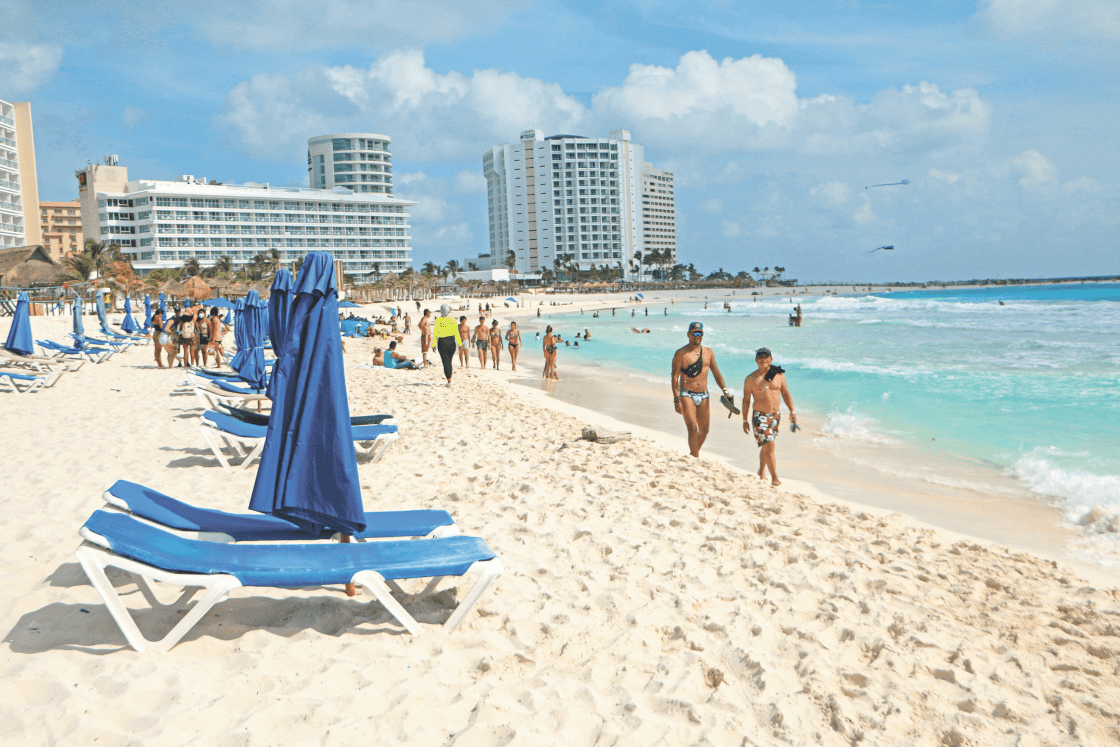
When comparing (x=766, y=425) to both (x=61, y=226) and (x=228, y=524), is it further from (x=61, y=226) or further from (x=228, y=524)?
(x=61, y=226)

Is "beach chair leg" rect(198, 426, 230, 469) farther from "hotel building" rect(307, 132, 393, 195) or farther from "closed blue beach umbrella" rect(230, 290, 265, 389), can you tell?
"hotel building" rect(307, 132, 393, 195)

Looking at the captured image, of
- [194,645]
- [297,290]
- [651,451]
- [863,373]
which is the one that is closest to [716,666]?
[194,645]

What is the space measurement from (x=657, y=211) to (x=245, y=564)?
16536cm

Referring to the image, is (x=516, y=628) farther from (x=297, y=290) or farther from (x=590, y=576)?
(x=297, y=290)

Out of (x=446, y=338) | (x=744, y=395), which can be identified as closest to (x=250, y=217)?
(x=446, y=338)

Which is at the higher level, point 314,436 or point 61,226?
point 61,226

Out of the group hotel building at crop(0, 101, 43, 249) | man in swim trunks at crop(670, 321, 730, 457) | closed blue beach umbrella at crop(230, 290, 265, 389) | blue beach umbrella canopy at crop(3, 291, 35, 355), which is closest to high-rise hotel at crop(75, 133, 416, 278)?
hotel building at crop(0, 101, 43, 249)

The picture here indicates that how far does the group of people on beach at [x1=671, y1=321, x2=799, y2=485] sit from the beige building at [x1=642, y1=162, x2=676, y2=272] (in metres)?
149

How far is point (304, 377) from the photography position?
358 cm

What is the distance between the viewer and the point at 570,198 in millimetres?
135375

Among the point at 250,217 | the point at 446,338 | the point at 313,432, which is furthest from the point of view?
the point at 250,217

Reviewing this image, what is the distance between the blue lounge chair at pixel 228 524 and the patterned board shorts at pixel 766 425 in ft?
12.8

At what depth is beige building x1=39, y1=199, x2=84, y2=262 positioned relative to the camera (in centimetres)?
10744

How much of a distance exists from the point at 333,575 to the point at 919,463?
8300 millimetres
